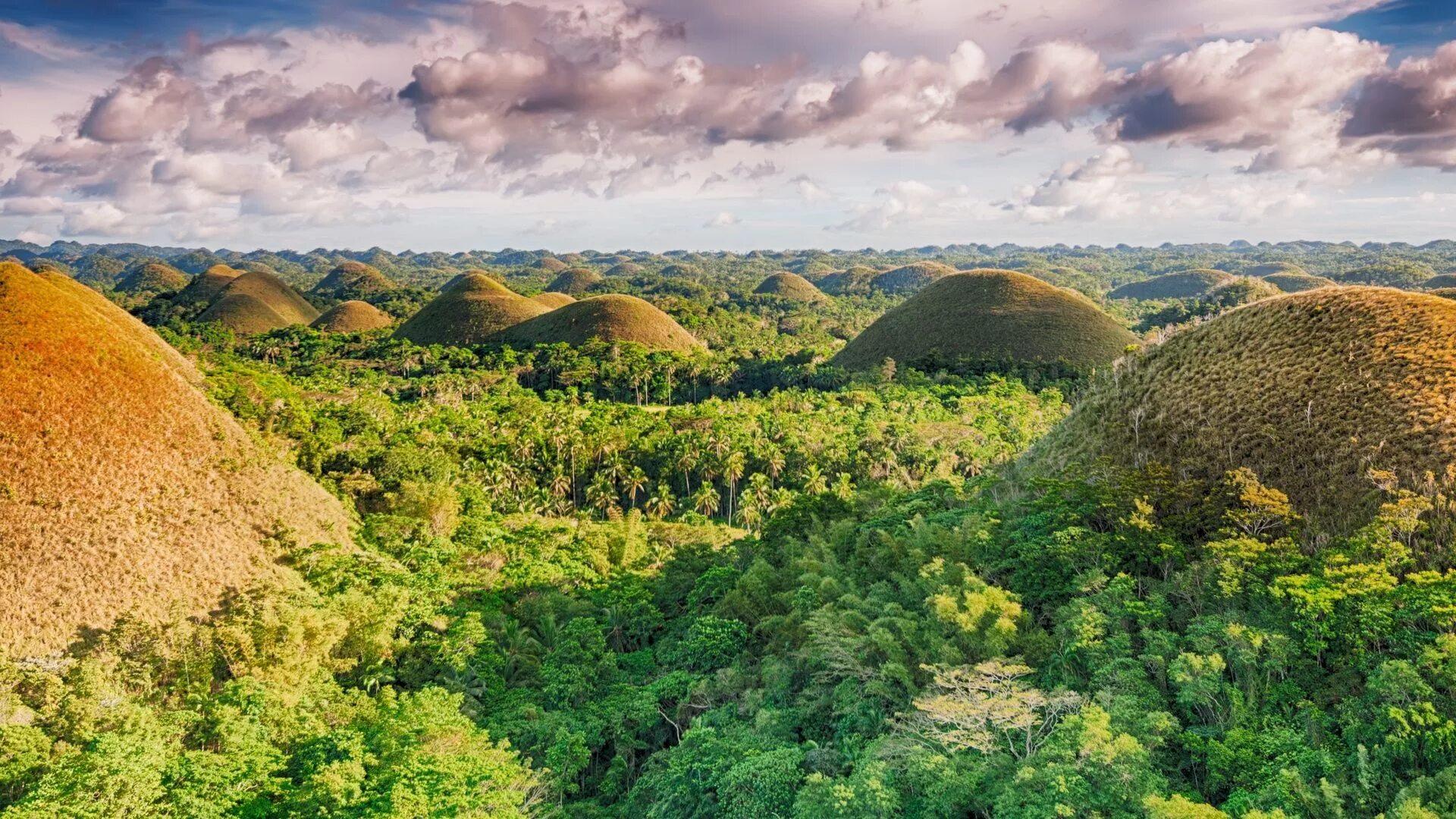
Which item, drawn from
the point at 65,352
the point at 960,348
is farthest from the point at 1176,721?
the point at 960,348

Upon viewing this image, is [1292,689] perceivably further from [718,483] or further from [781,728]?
[718,483]

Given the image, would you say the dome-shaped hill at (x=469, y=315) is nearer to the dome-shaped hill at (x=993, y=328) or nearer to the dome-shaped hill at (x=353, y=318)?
the dome-shaped hill at (x=353, y=318)

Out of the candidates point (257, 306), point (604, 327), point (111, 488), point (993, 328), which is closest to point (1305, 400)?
point (111, 488)

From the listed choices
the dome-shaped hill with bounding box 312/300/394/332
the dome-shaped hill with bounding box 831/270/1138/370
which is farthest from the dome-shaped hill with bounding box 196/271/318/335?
the dome-shaped hill with bounding box 831/270/1138/370

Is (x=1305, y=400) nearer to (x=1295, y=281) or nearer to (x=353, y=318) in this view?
(x=353, y=318)

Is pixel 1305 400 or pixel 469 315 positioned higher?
pixel 469 315
